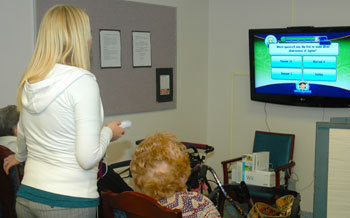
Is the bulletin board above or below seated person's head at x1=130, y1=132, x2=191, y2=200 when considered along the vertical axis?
above

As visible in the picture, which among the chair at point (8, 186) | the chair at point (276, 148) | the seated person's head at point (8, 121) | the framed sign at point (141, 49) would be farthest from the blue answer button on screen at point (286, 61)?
the chair at point (8, 186)

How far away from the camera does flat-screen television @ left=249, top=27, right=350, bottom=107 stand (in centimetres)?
391

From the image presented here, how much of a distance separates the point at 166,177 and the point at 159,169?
4 centimetres

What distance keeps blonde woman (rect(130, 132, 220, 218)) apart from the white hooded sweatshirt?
10.9 inches

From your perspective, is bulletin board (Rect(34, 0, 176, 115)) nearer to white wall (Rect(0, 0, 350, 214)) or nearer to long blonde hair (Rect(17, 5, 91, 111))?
white wall (Rect(0, 0, 350, 214))

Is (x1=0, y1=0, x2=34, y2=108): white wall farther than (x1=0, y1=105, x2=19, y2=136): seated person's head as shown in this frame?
Yes

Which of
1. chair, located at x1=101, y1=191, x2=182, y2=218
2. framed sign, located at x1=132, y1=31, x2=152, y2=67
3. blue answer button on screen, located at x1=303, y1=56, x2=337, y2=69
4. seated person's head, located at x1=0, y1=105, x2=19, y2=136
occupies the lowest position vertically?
chair, located at x1=101, y1=191, x2=182, y2=218

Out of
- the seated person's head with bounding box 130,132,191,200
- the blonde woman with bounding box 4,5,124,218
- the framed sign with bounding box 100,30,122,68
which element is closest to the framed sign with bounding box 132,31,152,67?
the framed sign with bounding box 100,30,122,68

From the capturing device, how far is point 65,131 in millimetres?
1542

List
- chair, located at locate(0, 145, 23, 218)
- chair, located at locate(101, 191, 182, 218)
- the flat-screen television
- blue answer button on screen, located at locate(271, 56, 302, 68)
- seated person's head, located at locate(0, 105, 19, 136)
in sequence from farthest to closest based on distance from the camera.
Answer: blue answer button on screen, located at locate(271, 56, 302, 68), the flat-screen television, seated person's head, located at locate(0, 105, 19, 136), chair, located at locate(0, 145, 23, 218), chair, located at locate(101, 191, 182, 218)

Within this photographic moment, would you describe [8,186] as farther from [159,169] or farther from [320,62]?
[320,62]

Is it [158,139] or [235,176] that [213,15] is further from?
[158,139]

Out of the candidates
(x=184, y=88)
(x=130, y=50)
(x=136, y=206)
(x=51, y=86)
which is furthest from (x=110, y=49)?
(x=136, y=206)

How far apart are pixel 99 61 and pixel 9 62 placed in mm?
838
